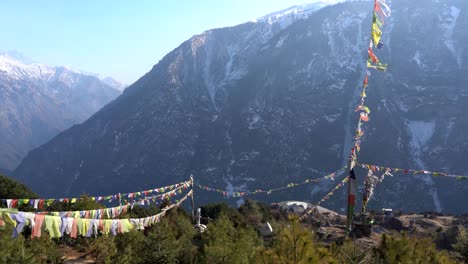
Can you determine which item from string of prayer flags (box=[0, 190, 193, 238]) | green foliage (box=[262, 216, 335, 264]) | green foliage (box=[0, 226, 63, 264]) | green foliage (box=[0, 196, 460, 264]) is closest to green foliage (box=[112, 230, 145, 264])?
green foliage (box=[0, 196, 460, 264])

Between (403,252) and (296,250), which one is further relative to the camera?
(403,252)

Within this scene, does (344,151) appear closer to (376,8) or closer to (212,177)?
(212,177)

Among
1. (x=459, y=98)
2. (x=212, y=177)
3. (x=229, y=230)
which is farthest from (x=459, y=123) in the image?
(x=229, y=230)

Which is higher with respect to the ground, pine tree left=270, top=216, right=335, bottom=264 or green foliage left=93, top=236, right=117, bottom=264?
pine tree left=270, top=216, right=335, bottom=264

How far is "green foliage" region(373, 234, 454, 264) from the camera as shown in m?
15.1

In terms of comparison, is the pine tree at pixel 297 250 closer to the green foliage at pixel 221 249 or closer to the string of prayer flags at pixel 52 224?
the green foliage at pixel 221 249

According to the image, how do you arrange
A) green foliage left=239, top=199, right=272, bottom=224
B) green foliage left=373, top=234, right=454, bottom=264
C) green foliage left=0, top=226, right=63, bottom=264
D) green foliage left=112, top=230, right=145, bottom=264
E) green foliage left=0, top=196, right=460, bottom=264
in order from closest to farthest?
1. green foliage left=0, top=196, right=460, bottom=264
2. green foliage left=373, top=234, right=454, bottom=264
3. green foliage left=0, top=226, right=63, bottom=264
4. green foliage left=112, top=230, right=145, bottom=264
5. green foliage left=239, top=199, right=272, bottom=224

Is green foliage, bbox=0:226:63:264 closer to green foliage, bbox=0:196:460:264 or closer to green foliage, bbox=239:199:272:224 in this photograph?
green foliage, bbox=0:196:460:264

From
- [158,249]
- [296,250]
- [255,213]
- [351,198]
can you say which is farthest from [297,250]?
[255,213]

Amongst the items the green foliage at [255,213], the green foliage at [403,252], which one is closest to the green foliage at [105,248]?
the green foliage at [403,252]

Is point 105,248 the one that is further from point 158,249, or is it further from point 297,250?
point 297,250

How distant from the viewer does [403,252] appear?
50.2ft

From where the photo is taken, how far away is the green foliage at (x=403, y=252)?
1505 centimetres

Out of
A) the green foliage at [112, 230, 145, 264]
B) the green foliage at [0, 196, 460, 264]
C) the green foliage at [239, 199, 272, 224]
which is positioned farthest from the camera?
the green foliage at [239, 199, 272, 224]
